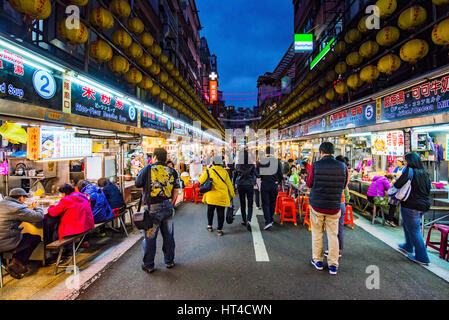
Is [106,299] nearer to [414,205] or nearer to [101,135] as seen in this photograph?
[101,135]

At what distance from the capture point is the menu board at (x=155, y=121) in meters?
8.88

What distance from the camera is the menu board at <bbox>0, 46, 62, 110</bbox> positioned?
3369 millimetres

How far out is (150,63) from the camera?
740cm

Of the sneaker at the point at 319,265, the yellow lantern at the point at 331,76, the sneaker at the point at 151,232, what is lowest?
the sneaker at the point at 319,265

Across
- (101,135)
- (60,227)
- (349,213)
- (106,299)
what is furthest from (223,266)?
(101,135)

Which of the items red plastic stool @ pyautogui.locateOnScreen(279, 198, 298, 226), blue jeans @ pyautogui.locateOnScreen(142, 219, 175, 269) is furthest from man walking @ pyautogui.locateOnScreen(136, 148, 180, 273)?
red plastic stool @ pyautogui.locateOnScreen(279, 198, 298, 226)

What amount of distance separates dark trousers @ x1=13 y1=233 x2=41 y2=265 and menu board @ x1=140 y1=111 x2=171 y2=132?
551cm

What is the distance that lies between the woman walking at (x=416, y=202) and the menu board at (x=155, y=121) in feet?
28.2

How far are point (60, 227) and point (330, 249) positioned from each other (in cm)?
516

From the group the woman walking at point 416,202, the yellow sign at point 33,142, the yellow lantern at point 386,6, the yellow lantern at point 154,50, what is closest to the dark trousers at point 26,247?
the yellow sign at point 33,142

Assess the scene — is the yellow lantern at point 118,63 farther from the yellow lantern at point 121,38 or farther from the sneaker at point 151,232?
the sneaker at point 151,232

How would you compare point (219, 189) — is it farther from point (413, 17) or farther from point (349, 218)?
point (413, 17)

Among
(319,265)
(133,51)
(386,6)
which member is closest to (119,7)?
Answer: (133,51)

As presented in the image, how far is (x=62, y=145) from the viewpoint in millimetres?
6078
